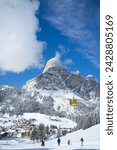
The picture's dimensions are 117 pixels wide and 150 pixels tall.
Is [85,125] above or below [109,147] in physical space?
above

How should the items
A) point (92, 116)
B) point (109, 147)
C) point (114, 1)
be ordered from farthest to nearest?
point (92, 116)
point (114, 1)
point (109, 147)

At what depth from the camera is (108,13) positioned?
11.4 metres

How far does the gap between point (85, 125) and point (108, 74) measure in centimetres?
14567

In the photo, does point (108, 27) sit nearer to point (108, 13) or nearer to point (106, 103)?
point (108, 13)

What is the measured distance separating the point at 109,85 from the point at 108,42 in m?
1.43

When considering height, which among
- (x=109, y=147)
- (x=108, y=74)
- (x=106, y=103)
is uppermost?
(x=108, y=74)

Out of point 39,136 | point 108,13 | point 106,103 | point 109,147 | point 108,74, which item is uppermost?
point 39,136

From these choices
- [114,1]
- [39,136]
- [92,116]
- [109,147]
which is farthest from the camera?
[39,136]

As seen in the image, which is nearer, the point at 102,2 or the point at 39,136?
the point at 102,2

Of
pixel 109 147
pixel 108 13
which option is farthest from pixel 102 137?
pixel 108 13

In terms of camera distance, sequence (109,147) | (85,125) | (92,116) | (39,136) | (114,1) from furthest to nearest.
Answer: (39,136)
(92,116)
(85,125)
(114,1)
(109,147)

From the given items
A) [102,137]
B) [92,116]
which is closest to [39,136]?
[92,116]

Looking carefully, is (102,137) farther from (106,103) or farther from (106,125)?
(106,103)

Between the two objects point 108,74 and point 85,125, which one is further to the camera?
point 85,125
